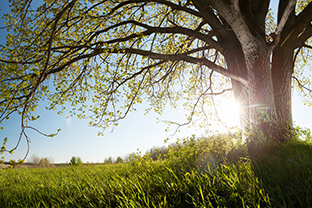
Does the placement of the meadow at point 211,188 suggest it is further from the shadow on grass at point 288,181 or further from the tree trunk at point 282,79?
the tree trunk at point 282,79

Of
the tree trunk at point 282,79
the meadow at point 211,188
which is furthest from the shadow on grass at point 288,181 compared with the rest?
the tree trunk at point 282,79

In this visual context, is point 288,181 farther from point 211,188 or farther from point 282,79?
point 282,79

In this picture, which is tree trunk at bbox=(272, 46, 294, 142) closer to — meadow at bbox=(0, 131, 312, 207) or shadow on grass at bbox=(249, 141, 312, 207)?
meadow at bbox=(0, 131, 312, 207)

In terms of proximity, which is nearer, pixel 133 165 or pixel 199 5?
pixel 133 165

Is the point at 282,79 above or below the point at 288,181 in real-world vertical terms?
above

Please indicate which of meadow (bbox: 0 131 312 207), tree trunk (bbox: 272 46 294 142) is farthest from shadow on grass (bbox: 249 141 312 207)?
tree trunk (bbox: 272 46 294 142)

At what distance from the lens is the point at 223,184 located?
2.83 metres

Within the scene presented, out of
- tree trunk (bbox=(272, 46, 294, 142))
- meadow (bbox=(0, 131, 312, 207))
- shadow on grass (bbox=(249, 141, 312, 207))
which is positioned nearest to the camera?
shadow on grass (bbox=(249, 141, 312, 207))

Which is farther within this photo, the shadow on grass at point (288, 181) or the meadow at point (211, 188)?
the meadow at point (211, 188)

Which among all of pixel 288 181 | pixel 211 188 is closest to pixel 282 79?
pixel 288 181

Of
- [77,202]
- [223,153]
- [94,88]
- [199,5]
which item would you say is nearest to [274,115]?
[223,153]

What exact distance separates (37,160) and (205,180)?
38.2 ft

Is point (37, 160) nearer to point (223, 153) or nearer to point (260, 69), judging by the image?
point (223, 153)

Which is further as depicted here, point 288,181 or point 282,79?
point 282,79
